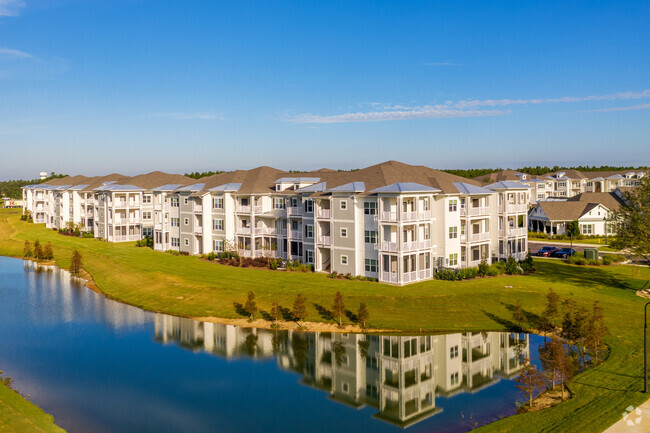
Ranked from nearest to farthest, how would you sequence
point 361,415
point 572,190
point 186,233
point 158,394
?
point 361,415, point 158,394, point 186,233, point 572,190

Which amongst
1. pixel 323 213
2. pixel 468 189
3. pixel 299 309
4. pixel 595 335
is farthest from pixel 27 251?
pixel 595 335

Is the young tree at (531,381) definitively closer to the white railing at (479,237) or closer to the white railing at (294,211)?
the white railing at (479,237)

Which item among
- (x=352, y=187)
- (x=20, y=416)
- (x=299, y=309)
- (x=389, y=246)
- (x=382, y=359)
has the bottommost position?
(x=382, y=359)

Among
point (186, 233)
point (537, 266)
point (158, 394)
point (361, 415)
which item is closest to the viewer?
point (361, 415)

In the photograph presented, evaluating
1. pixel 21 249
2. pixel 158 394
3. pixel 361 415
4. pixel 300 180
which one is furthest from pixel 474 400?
pixel 21 249

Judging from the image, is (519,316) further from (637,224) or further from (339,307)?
(637,224)

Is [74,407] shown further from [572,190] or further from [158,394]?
[572,190]

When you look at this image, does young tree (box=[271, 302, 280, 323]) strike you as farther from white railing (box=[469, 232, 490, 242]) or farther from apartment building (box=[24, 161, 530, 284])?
white railing (box=[469, 232, 490, 242])
